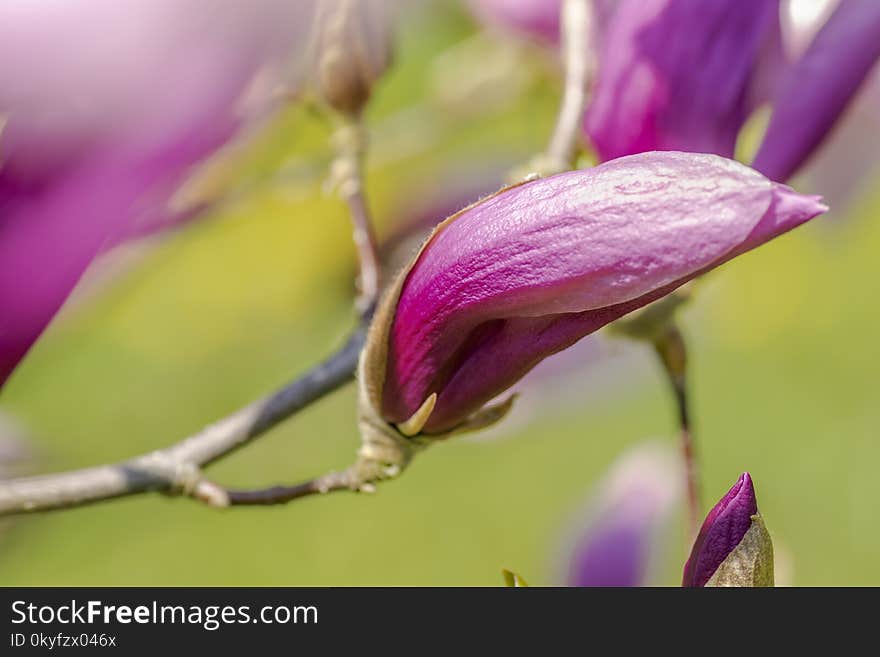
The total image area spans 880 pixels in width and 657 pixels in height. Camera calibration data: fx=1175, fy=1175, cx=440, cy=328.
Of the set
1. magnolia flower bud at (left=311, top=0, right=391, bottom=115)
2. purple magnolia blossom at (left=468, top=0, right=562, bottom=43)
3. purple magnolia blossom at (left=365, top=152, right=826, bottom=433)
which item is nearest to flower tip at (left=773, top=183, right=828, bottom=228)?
purple magnolia blossom at (left=365, top=152, right=826, bottom=433)

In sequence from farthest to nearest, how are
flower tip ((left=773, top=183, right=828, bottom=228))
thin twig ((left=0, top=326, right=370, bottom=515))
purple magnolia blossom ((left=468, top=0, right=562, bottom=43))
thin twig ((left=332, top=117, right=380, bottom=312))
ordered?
purple magnolia blossom ((left=468, top=0, right=562, bottom=43)), thin twig ((left=332, top=117, right=380, bottom=312)), thin twig ((left=0, top=326, right=370, bottom=515)), flower tip ((left=773, top=183, right=828, bottom=228))

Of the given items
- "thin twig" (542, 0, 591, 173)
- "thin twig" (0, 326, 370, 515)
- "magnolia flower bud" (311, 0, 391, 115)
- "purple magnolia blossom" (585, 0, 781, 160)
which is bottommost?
"thin twig" (0, 326, 370, 515)

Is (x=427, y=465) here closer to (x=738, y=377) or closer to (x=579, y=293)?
(x=738, y=377)

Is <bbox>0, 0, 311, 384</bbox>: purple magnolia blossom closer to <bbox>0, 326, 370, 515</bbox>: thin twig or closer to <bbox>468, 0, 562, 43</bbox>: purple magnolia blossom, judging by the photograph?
<bbox>0, 326, 370, 515</bbox>: thin twig

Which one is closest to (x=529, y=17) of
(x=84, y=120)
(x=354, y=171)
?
(x=354, y=171)

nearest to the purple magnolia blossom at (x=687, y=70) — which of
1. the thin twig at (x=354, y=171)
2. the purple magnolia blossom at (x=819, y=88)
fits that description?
the purple magnolia blossom at (x=819, y=88)

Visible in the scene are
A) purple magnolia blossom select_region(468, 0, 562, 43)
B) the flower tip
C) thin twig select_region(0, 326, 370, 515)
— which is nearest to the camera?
the flower tip

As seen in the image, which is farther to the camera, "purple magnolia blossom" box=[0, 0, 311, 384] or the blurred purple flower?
the blurred purple flower

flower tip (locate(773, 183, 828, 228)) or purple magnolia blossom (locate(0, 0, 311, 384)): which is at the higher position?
purple magnolia blossom (locate(0, 0, 311, 384))
